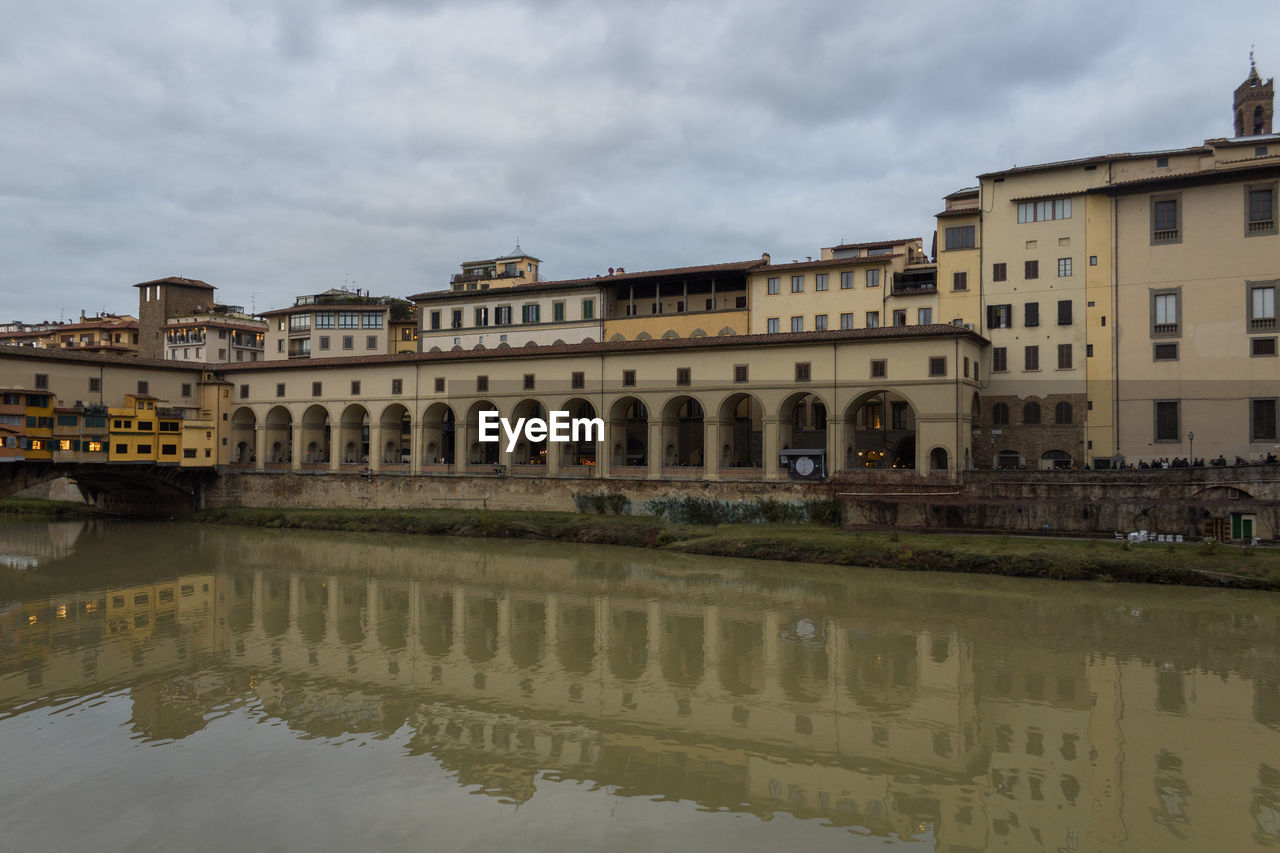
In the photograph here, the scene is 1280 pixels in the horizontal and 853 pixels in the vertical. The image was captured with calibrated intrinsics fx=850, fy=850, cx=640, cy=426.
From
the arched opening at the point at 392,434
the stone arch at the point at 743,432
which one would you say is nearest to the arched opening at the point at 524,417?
the arched opening at the point at 392,434

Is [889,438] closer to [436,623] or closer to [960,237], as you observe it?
[960,237]

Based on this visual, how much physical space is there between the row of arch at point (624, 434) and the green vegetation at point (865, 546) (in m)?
3.92

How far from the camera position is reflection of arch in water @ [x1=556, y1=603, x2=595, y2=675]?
59.5 ft

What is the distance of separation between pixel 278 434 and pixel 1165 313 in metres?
46.1

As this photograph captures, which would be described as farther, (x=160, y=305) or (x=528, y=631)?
(x=160, y=305)

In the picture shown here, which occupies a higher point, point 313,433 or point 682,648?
point 313,433

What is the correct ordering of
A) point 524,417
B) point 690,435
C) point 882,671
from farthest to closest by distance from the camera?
point 690,435 < point 524,417 < point 882,671

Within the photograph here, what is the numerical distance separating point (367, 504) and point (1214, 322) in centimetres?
4004

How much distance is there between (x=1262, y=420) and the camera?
3397 cm

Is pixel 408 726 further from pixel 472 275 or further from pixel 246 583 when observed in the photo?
pixel 472 275

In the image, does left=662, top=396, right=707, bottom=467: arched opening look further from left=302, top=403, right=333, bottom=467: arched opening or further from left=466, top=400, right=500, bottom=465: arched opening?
left=302, top=403, right=333, bottom=467: arched opening

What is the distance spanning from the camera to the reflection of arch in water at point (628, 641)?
1775 cm

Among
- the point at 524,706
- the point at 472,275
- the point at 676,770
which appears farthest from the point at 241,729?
the point at 472,275

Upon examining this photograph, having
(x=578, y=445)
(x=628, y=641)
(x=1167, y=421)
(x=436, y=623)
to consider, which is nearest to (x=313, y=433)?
(x=578, y=445)
